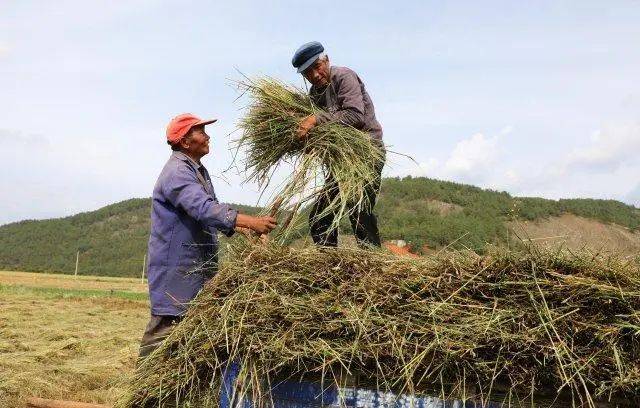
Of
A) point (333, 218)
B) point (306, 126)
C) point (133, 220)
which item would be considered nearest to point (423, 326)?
point (333, 218)

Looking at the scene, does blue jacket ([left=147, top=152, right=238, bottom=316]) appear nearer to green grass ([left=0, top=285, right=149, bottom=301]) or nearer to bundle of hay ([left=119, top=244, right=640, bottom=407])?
bundle of hay ([left=119, top=244, right=640, bottom=407])

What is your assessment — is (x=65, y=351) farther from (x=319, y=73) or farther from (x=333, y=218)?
(x=319, y=73)

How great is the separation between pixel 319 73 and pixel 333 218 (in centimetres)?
99

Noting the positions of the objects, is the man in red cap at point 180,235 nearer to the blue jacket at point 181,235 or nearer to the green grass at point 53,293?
the blue jacket at point 181,235

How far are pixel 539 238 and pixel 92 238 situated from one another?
90890 mm

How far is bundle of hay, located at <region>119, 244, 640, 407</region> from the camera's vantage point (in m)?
2.29

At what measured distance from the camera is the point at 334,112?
416 cm

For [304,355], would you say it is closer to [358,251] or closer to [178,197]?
[358,251]

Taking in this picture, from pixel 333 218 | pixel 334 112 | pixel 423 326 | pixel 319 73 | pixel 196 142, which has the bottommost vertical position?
pixel 423 326

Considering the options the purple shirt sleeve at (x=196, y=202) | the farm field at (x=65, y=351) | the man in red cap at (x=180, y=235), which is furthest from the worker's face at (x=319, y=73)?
the farm field at (x=65, y=351)

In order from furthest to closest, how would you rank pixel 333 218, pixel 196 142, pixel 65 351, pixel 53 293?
1. pixel 53 293
2. pixel 65 351
3. pixel 333 218
4. pixel 196 142

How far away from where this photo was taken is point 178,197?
356 centimetres

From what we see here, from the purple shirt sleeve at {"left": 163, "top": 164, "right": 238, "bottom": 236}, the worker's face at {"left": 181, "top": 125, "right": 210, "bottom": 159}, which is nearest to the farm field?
the purple shirt sleeve at {"left": 163, "top": 164, "right": 238, "bottom": 236}

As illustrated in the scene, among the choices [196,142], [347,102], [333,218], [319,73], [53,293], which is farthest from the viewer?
[53,293]
